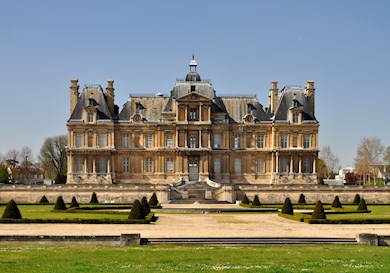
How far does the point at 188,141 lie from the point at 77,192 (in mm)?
12218

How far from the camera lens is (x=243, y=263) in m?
16.8

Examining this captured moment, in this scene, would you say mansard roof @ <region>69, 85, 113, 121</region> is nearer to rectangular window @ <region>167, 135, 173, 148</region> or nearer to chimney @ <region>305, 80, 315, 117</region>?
rectangular window @ <region>167, 135, 173, 148</region>

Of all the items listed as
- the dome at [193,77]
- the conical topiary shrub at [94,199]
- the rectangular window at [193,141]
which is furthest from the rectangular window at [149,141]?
the conical topiary shrub at [94,199]

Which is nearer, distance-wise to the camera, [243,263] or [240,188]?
[243,263]

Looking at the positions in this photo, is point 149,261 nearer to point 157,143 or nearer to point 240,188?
point 240,188

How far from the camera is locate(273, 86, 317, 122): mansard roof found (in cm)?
6128

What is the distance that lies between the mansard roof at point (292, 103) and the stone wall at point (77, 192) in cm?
1550

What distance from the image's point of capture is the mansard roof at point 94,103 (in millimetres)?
60719

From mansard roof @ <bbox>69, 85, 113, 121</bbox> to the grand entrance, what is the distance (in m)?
8.47

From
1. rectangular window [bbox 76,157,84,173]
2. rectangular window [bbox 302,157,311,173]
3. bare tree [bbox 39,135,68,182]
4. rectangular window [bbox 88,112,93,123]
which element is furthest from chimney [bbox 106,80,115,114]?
bare tree [bbox 39,135,68,182]

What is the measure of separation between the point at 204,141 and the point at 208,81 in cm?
599

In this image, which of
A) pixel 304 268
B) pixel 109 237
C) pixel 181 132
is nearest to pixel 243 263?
pixel 304 268

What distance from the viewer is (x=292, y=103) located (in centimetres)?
6162

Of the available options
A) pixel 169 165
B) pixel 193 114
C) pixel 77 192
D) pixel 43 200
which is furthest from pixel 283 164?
pixel 43 200
